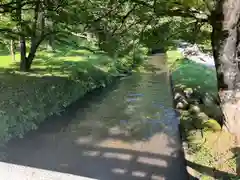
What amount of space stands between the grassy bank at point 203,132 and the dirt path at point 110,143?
0.41 meters

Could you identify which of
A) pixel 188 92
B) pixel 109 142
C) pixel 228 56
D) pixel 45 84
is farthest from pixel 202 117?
pixel 45 84

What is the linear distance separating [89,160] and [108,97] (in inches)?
217

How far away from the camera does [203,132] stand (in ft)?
21.9

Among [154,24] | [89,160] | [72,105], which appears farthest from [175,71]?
[89,160]

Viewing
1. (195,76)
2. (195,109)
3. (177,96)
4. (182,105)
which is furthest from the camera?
(195,76)

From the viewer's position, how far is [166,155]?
6797 mm

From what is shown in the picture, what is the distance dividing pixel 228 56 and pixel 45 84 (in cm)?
526

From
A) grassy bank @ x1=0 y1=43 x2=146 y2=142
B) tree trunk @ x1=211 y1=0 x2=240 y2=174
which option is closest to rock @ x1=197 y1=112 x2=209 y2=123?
tree trunk @ x1=211 y1=0 x2=240 y2=174

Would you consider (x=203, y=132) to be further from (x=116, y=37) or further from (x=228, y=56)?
(x=116, y=37)

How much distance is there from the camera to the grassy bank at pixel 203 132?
17.3ft

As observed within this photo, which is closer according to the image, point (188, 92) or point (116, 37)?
point (116, 37)

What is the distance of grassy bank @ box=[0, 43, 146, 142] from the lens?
7199mm

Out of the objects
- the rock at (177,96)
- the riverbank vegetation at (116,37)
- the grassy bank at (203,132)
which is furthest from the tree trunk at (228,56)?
the rock at (177,96)

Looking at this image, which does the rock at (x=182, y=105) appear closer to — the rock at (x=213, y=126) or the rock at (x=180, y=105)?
the rock at (x=180, y=105)
